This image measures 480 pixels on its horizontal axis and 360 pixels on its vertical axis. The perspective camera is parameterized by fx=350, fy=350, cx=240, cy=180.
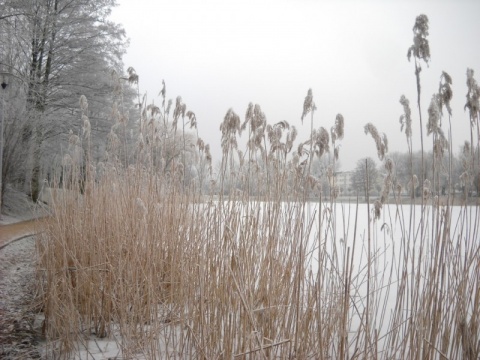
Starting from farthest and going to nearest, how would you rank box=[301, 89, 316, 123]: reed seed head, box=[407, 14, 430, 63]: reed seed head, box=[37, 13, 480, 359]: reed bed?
box=[301, 89, 316, 123]: reed seed head → box=[37, 13, 480, 359]: reed bed → box=[407, 14, 430, 63]: reed seed head

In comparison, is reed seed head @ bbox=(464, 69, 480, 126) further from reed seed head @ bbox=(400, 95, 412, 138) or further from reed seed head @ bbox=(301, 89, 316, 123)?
reed seed head @ bbox=(301, 89, 316, 123)

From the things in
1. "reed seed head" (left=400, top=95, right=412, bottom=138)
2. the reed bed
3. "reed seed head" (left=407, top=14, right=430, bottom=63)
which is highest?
"reed seed head" (left=407, top=14, right=430, bottom=63)

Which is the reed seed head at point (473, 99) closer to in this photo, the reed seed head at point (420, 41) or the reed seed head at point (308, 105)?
the reed seed head at point (420, 41)

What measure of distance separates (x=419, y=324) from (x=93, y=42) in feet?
41.2

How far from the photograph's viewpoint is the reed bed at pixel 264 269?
134cm

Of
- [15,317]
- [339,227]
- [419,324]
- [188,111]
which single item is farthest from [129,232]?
[339,227]

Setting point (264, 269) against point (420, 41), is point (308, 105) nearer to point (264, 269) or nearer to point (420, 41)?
point (420, 41)

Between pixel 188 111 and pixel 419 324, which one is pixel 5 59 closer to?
pixel 188 111

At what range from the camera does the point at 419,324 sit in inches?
51.8

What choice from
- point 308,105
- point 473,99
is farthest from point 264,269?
point 473,99

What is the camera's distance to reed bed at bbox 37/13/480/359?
4.40ft

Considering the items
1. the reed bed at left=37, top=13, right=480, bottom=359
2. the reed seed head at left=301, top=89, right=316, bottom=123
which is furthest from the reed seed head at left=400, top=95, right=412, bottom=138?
the reed seed head at left=301, top=89, right=316, bottom=123

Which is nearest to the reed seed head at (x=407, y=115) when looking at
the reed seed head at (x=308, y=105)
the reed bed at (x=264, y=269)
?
the reed bed at (x=264, y=269)

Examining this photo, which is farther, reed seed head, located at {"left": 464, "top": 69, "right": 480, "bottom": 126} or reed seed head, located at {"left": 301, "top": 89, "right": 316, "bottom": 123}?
reed seed head, located at {"left": 301, "top": 89, "right": 316, "bottom": 123}
